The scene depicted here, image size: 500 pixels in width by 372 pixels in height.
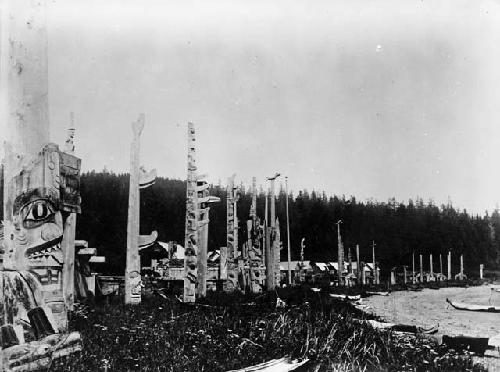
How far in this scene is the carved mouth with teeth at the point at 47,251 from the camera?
601 cm

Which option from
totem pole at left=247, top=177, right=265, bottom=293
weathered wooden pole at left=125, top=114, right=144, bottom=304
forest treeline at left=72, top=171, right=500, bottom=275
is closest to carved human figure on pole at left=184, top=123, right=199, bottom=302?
weathered wooden pole at left=125, top=114, right=144, bottom=304

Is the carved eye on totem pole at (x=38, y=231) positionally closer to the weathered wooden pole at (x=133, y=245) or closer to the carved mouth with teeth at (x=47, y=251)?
the carved mouth with teeth at (x=47, y=251)

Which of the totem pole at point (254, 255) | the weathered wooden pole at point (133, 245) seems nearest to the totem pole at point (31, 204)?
the weathered wooden pole at point (133, 245)

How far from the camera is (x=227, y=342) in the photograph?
7.83 meters

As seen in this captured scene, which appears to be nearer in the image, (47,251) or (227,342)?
(47,251)

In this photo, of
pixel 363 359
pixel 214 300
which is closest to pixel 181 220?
pixel 214 300

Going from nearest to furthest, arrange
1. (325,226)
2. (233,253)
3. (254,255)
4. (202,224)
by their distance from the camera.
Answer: (202,224)
(233,253)
(254,255)
(325,226)

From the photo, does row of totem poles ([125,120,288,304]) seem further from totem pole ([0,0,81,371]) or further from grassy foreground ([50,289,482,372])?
totem pole ([0,0,81,371])

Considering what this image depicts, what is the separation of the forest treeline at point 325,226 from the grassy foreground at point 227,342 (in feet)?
157

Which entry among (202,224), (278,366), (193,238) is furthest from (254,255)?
(278,366)

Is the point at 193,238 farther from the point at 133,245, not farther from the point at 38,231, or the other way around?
the point at 38,231

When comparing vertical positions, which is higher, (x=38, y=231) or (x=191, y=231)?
(x=191, y=231)

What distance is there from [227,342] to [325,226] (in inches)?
3060

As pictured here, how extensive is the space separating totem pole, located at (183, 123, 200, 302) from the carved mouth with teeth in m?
5.68
